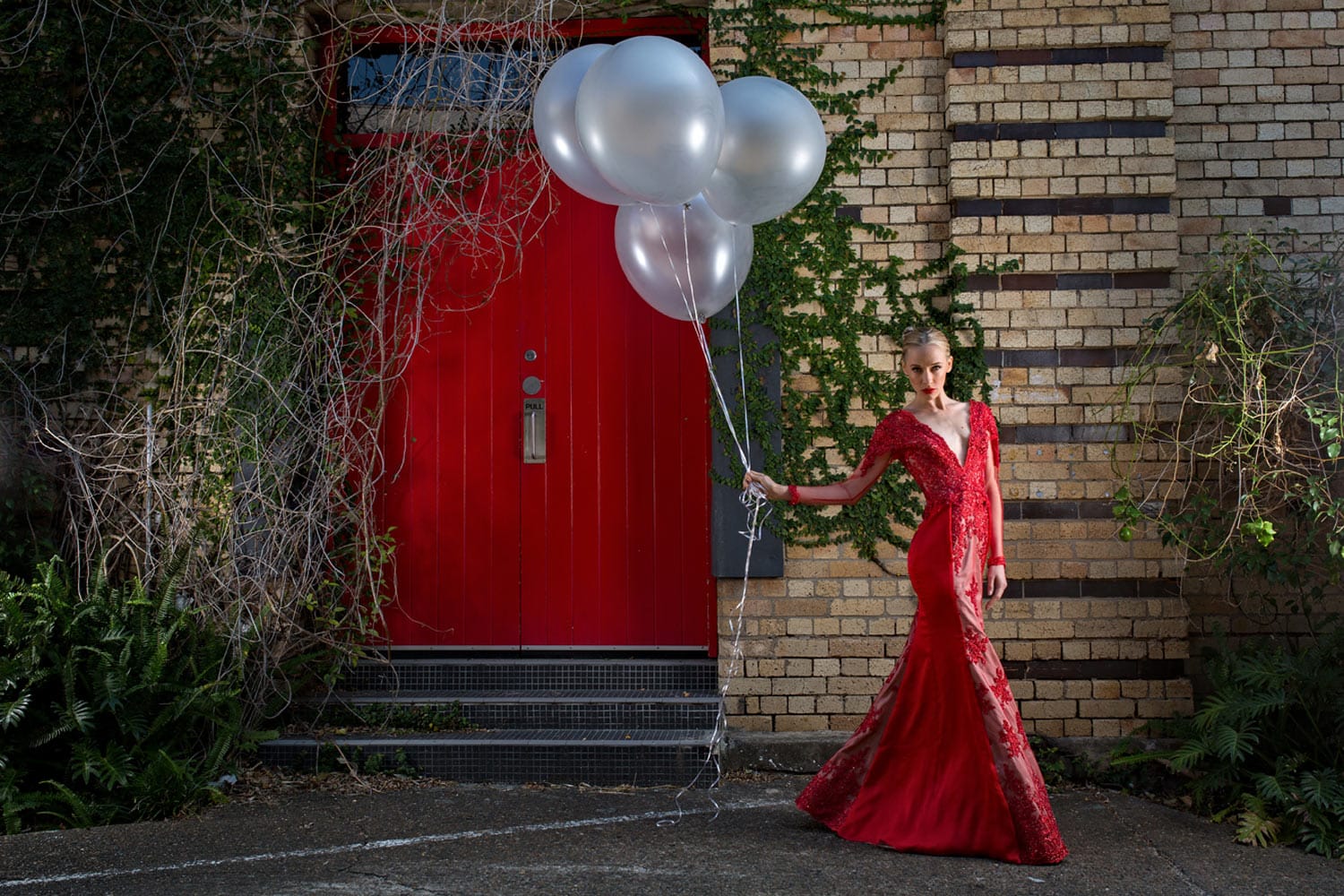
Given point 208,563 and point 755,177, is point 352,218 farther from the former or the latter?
point 755,177

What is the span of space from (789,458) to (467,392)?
1.75 metres

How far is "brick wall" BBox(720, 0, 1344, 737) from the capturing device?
15.3 ft

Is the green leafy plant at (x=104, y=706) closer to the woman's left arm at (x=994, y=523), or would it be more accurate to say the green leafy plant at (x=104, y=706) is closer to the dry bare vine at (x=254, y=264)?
the dry bare vine at (x=254, y=264)

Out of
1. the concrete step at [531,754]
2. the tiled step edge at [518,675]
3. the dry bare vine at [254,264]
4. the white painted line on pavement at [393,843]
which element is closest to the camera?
the white painted line on pavement at [393,843]

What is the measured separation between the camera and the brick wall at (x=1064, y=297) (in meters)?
4.68

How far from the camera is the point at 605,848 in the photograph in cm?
363

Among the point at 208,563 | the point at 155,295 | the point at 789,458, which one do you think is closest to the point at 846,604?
Answer: the point at 789,458

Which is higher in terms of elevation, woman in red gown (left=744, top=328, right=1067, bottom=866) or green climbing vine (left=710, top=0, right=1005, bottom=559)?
green climbing vine (left=710, top=0, right=1005, bottom=559)

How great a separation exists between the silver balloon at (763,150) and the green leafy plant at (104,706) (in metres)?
2.90

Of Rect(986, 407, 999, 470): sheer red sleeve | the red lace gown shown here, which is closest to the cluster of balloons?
the red lace gown

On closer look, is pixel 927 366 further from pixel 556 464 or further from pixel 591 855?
pixel 556 464

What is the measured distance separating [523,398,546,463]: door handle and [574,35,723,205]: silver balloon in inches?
82.9

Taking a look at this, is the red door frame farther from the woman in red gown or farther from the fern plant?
the fern plant

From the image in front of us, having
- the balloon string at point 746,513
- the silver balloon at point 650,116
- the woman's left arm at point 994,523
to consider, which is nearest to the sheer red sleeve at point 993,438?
the woman's left arm at point 994,523
